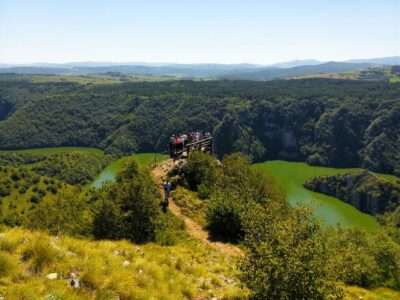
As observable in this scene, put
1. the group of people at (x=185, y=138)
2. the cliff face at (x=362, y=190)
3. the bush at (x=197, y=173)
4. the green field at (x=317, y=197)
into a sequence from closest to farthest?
the bush at (x=197, y=173), the group of people at (x=185, y=138), the green field at (x=317, y=197), the cliff face at (x=362, y=190)

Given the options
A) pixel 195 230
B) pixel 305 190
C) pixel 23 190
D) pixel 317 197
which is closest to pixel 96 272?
pixel 195 230

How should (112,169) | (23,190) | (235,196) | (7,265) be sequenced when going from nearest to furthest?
(7,265) < (235,196) < (23,190) < (112,169)

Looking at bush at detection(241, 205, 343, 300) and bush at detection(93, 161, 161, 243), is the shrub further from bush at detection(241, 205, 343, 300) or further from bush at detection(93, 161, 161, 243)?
bush at detection(93, 161, 161, 243)

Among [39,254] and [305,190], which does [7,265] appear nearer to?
[39,254]

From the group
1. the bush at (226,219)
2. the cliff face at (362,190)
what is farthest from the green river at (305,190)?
the bush at (226,219)

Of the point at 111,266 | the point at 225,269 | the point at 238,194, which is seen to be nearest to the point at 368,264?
the point at 238,194

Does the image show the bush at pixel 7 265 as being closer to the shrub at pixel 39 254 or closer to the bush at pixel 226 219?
the shrub at pixel 39 254
